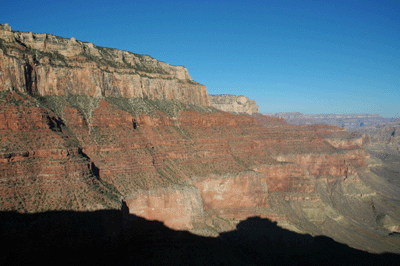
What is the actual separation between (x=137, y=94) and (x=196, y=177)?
28.6m

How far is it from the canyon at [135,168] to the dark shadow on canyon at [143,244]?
276 mm

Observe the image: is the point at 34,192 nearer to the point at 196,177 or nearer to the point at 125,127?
the point at 125,127

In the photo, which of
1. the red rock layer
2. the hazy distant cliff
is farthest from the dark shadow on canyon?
the hazy distant cliff

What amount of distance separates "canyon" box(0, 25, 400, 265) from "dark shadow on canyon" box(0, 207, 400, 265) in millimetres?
276

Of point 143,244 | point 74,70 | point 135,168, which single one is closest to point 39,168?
point 135,168

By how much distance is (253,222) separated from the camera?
7619 cm

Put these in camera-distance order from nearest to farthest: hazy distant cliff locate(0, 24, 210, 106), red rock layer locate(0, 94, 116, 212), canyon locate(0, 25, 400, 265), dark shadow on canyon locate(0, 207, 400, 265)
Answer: dark shadow on canyon locate(0, 207, 400, 265) < red rock layer locate(0, 94, 116, 212) < canyon locate(0, 25, 400, 265) < hazy distant cliff locate(0, 24, 210, 106)

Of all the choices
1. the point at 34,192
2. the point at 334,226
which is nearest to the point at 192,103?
the point at 334,226

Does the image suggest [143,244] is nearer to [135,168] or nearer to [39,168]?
[135,168]

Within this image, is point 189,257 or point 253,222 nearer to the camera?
point 189,257

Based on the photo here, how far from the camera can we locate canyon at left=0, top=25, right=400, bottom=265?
49656 mm

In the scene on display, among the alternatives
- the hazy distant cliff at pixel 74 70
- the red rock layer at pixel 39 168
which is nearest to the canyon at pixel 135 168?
the red rock layer at pixel 39 168

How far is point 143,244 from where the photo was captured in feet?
187

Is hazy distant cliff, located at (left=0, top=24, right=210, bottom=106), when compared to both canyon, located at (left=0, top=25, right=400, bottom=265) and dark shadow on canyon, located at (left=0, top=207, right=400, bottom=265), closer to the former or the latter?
canyon, located at (left=0, top=25, right=400, bottom=265)
